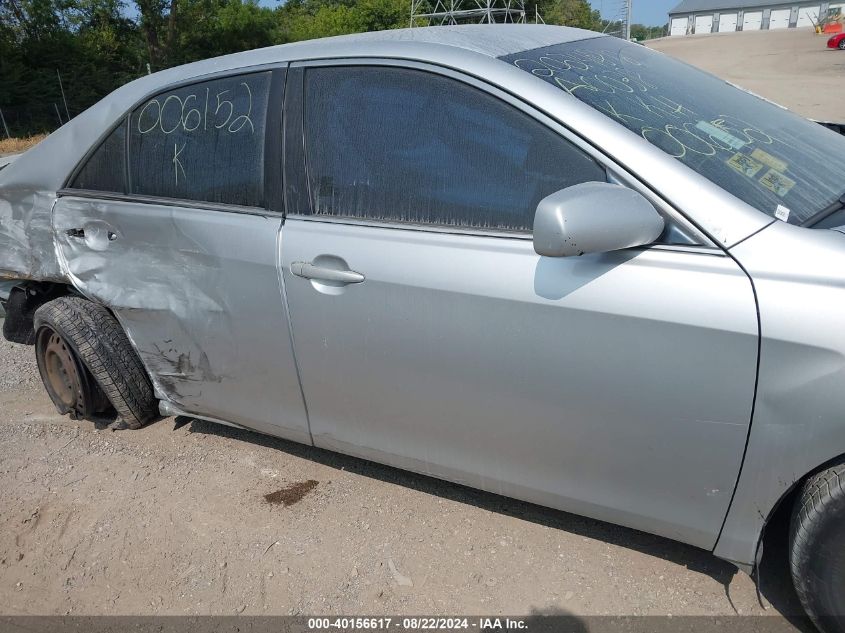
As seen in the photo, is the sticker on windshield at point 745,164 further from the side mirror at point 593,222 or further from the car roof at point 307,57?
the car roof at point 307,57

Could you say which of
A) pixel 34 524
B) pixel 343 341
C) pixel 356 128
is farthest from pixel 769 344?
pixel 34 524

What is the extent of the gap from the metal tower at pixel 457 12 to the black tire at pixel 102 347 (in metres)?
28.1

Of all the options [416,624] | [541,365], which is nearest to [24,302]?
[416,624]

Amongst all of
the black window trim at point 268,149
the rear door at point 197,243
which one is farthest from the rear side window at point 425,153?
the rear door at point 197,243

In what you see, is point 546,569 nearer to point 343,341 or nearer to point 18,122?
point 343,341

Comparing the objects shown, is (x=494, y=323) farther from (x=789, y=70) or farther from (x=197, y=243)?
(x=789, y=70)

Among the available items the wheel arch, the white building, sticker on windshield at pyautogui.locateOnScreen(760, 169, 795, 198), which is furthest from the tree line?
the white building

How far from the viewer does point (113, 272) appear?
2795mm

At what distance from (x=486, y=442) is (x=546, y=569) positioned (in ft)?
1.82

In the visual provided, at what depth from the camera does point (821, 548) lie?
65.9 inches

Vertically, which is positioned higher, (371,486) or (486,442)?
(486,442)

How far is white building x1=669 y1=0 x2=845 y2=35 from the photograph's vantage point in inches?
2968

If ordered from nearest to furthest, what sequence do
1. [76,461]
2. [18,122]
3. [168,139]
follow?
[168,139] → [76,461] → [18,122]

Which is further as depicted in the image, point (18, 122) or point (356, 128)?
point (18, 122)
